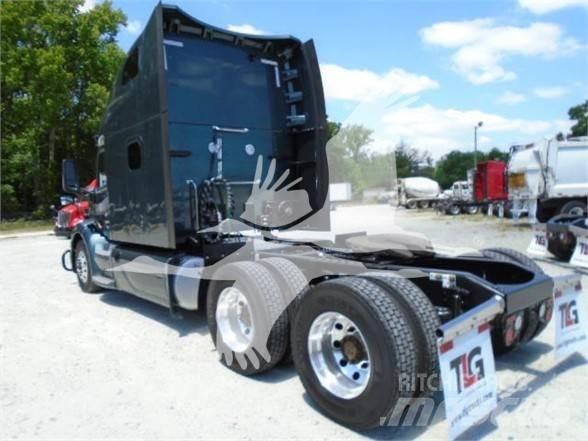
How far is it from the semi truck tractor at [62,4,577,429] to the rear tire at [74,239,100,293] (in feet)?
0.20

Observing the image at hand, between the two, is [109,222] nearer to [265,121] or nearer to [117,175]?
[117,175]

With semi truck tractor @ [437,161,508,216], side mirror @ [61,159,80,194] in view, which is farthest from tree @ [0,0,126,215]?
semi truck tractor @ [437,161,508,216]

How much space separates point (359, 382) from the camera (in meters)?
3.06

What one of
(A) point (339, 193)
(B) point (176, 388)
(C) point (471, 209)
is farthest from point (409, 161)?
(C) point (471, 209)

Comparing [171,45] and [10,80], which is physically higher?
[10,80]

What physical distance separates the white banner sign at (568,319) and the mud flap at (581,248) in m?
4.22

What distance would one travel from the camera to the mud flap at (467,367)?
2.56 metres

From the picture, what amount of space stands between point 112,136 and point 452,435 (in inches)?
198

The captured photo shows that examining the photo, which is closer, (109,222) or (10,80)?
(109,222)

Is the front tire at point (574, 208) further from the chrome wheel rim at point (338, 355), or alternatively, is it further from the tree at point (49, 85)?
the tree at point (49, 85)

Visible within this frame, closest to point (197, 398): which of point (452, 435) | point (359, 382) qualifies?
point (359, 382)

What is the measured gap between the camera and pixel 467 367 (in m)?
2.68

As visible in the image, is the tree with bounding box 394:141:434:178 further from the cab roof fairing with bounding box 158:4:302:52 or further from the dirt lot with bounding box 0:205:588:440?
the cab roof fairing with bounding box 158:4:302:52

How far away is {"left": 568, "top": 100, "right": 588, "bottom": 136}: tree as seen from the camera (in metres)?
61.7
